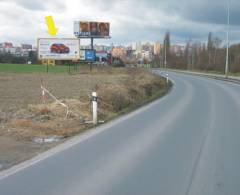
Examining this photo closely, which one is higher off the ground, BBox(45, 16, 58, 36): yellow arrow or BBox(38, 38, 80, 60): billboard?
BBox(45, 16, 58, 36): yellow arrow

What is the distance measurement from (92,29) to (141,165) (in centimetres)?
8009

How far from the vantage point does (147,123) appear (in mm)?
16766

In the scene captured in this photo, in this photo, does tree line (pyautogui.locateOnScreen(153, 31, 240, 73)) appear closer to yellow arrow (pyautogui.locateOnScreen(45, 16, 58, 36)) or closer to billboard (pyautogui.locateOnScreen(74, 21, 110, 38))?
billboard (pyautogui.locateOnScreen(74, 21, 110, 38))

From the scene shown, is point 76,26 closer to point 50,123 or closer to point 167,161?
point 50,123

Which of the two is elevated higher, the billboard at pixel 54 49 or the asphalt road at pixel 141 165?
the billboard at pixel 54 49

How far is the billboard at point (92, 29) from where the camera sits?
87.7 m

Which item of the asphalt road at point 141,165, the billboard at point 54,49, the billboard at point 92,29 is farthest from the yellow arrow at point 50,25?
the billboard at point 92,29

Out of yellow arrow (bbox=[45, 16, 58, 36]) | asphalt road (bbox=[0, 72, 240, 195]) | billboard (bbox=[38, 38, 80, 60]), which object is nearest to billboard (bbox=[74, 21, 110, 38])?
billboard (bbox=[38, 38, 80, 60])

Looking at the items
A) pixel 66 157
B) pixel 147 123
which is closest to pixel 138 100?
pixel 147 123

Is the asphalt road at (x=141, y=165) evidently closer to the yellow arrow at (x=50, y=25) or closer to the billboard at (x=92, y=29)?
the yellow arrow at (x=50, y=25)

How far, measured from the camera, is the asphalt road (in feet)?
24.7

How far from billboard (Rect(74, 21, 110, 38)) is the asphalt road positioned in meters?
72.9

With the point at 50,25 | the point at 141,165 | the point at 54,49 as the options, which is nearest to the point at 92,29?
the point at 54,49

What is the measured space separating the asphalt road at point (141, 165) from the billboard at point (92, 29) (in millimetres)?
72942
